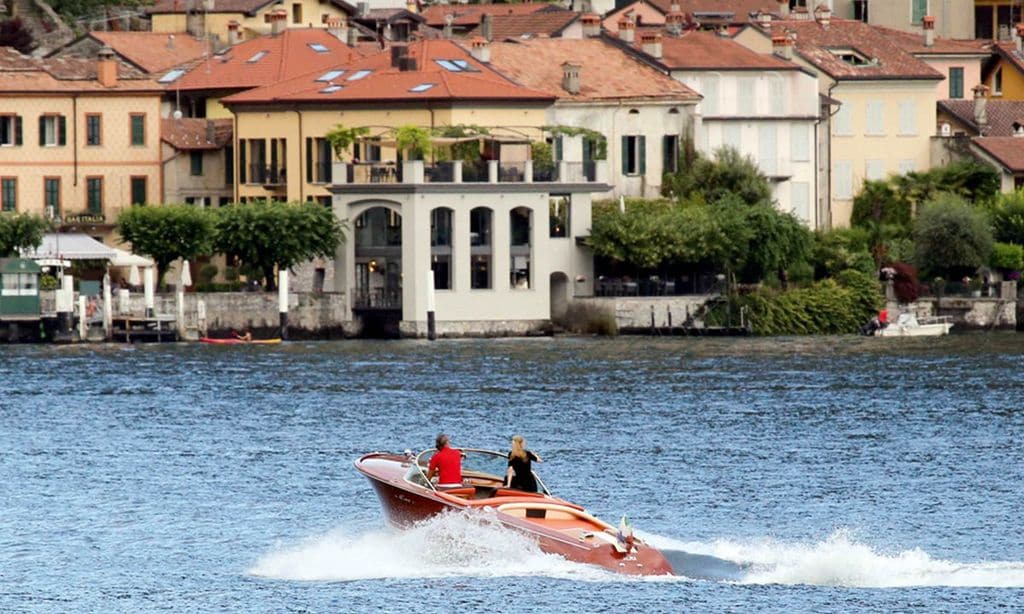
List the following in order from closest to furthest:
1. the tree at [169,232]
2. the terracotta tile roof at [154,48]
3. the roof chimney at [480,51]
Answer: the tree at [169,232], the roof chimney at [480,51], the terracotta tile roof at [154,48]

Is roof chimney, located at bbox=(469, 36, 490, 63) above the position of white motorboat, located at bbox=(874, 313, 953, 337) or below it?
above

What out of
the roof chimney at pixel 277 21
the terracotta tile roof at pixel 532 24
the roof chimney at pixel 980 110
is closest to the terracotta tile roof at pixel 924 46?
the roof chimney at pixel 980 110

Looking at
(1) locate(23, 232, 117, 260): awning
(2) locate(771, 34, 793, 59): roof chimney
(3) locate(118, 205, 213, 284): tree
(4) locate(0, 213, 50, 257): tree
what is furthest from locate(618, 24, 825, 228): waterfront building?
(4) locate(0, 213, 50, 257): tree

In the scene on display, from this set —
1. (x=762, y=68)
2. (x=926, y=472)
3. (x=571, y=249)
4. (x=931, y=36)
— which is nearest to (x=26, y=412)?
(x=926, y=472)

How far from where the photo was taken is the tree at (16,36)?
147375 millimetres

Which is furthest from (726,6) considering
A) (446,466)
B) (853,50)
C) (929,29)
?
(446,466)

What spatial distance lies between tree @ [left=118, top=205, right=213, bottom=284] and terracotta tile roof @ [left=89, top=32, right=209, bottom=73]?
19013mm

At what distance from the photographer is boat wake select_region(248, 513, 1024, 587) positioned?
54562mm

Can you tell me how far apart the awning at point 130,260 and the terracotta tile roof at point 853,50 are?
1244 inches

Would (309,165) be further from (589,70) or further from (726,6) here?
(726,6)

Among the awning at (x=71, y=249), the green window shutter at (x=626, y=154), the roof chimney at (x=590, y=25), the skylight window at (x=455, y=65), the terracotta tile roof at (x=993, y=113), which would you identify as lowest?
the awning at (x=71, y=249)

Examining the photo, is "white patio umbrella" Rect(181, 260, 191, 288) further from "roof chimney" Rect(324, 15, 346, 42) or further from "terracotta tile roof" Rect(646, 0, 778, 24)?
"terracotta tile roof" Rect(646, 0, 778, 24)

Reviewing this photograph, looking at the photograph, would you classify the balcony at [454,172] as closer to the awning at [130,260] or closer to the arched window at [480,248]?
the arched window at [480,248]

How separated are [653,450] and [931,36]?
7279 cm
